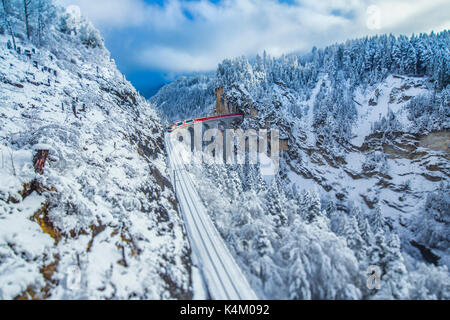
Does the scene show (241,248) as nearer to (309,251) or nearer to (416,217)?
(309,251)

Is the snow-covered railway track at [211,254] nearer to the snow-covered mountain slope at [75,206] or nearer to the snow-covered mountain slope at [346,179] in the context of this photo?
the snow-covered mountain slope at [346,179]

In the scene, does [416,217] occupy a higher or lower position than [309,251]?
lower

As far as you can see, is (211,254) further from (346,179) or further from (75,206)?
(346,179)

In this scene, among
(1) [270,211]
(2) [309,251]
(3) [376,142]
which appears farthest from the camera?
(3) [376,142]
